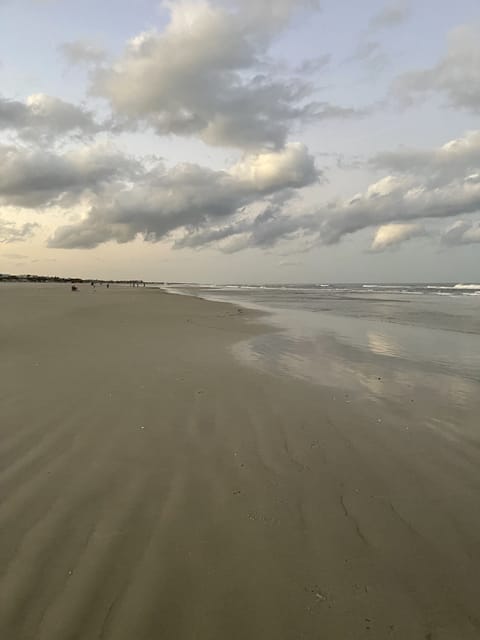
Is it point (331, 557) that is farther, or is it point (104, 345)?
point (104, 345)

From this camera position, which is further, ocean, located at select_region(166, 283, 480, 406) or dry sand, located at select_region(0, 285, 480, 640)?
ocean, located at select_region(166, 283, 480, 406)

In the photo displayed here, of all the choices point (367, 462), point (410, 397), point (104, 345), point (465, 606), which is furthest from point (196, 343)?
point (465, 606)

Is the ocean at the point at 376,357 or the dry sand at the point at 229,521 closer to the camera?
the dry sand at the point at 229,521

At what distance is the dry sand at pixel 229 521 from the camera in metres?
2.61

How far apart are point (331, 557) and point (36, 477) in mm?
3089

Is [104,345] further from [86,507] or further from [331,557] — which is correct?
[331,557]

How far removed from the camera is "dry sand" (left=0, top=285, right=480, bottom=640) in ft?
8.56

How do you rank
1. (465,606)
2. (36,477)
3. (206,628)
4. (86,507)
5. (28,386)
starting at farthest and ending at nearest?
(28,386) → (36,477) → (86,507) → (465,606) → (206,628)

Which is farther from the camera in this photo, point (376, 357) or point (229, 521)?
point (376, 357)

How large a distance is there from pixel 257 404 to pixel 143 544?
3.90m

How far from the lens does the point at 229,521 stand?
3.60 metres

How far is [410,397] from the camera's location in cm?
753

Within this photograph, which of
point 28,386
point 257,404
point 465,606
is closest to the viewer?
point 465,606

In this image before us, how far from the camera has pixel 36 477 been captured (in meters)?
4.25
